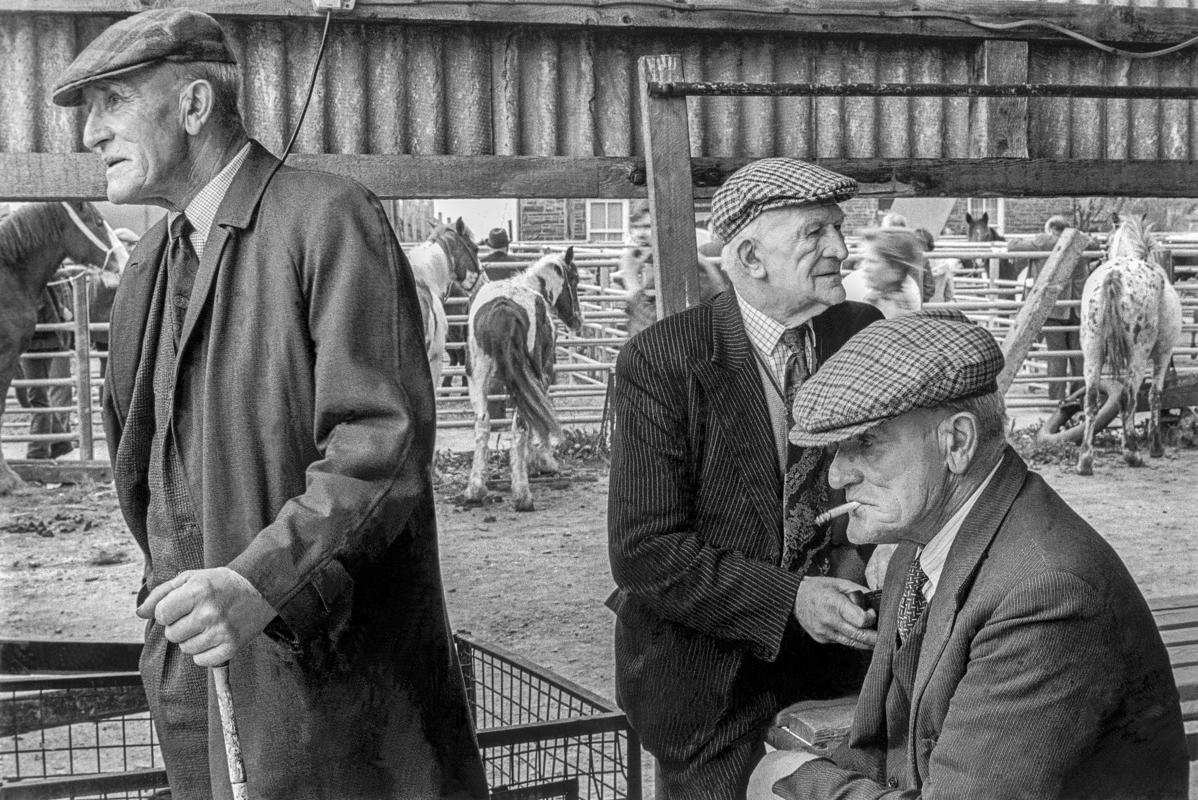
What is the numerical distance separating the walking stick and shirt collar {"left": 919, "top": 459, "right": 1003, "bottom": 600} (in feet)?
3.49

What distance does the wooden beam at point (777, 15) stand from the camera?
3.72 m

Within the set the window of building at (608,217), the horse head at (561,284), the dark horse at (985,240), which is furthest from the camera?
the window of building at (608,217)

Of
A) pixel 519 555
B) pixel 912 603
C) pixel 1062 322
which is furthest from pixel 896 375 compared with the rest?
pixel 1062 322

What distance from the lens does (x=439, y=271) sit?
35.7 ft

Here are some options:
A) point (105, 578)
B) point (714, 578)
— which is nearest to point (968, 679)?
point (714, 578)

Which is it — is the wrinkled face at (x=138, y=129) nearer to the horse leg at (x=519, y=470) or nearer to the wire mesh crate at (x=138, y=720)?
the wire mesh crate at (x=138, y=720)

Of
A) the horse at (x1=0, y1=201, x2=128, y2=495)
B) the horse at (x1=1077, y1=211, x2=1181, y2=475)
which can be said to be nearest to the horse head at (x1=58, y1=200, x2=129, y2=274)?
the horse at (x1=0, y1=201, x2=128, y2=495)

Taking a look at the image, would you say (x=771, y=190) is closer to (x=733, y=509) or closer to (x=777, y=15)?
(x=733, y=509)

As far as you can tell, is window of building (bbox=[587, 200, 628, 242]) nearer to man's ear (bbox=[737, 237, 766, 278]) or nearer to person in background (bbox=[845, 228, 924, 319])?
person in background (bbox=[845, 228, 924, 319])

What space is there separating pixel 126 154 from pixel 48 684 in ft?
5.34

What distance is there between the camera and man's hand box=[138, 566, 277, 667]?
74.5 inches

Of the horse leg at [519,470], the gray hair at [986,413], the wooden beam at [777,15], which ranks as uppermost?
the wooden beam at [777,15]

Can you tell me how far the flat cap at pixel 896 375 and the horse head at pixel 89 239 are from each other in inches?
328

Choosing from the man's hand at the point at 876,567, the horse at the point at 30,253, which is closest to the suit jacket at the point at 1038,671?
the man's hand at the point at 876,567
